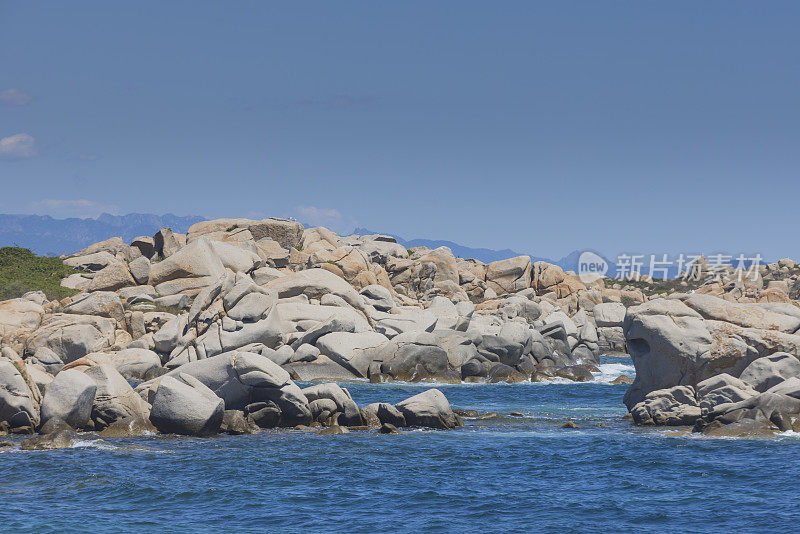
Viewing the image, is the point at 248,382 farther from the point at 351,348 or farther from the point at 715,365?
the point at 351,348

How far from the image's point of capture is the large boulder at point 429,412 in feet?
111

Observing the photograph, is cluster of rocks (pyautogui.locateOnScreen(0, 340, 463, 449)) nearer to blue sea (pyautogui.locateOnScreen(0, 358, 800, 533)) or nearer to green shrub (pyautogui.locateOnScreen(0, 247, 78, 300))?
blue sea (pyautogui.locateOnScreen(0, 358, 800, 533))

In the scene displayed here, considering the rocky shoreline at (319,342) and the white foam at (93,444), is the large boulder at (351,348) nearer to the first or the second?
the rocky shoreline at (319,342)

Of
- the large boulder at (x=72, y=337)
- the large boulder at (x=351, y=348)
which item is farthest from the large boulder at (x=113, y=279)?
the large boulder at (x=351, y=348)

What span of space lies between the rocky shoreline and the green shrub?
96.5 inches

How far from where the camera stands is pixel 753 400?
30797 mm

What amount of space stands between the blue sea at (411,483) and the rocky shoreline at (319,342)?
1.69 metres

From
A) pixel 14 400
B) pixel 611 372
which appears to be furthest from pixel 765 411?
pixel 611 372

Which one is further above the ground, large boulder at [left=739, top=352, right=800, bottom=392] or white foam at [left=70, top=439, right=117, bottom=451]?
large boulder at [left=739, top=352, right=800, bottom=392]

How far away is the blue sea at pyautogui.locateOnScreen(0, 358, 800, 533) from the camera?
19891 mm

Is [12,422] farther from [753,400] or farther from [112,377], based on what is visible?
[753,400]

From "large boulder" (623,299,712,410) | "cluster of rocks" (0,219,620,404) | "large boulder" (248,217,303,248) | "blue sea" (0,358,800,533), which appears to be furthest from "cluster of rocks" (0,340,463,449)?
"large boulder" (248,217,303,248)

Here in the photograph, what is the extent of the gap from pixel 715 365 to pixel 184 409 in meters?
21.9

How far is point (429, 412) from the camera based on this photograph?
33.8m
